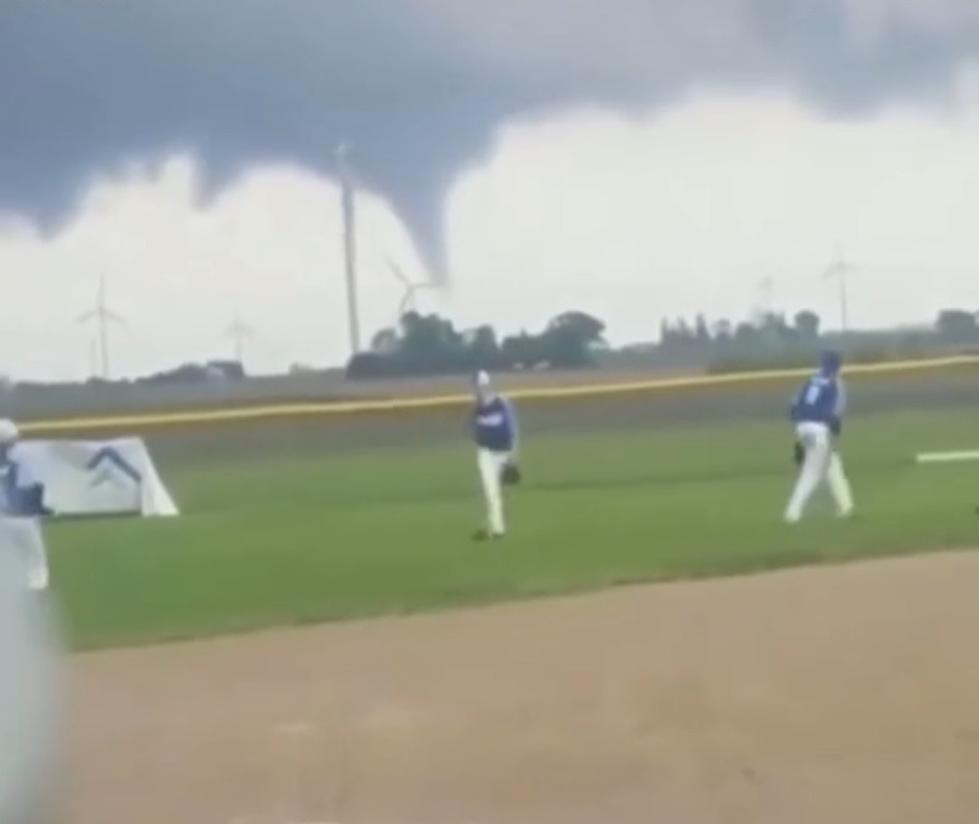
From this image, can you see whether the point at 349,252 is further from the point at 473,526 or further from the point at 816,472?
the point at 816,472

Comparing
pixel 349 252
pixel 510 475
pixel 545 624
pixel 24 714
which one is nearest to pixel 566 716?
pixel 545 624

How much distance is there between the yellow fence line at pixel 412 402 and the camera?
42.1 ft

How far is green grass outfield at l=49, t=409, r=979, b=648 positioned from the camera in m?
11.9

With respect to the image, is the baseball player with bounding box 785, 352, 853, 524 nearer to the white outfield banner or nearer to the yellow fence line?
the yellow fence line

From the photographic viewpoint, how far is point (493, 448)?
12742 millimetres

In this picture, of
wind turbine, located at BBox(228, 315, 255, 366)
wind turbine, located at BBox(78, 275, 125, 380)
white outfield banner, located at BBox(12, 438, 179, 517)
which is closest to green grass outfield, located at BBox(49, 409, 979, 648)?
white outfield banner, located at BBox(12, 438, 179, 517)

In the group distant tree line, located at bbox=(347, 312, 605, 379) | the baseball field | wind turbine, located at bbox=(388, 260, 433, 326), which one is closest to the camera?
the baseball field

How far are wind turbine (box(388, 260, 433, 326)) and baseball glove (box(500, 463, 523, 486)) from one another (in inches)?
42.4

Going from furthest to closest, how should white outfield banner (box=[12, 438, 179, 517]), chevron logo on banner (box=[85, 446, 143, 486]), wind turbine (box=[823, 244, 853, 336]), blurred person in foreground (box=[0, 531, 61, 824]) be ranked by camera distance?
wind turbine (box=[823, 244, 853, 336])
chevron logo on banner (box=[85, 446, 143, 486])
white outfield banner (box=[12, 438, 179, 517])
blurred person in foreground (box=[0, 531, 61, 824])

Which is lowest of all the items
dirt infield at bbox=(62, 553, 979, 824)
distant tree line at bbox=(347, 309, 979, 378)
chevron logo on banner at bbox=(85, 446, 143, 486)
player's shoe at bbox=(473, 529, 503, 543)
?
dirt infield at bbox=(62, 553, 979, 824)

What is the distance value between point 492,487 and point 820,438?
1.95 metres

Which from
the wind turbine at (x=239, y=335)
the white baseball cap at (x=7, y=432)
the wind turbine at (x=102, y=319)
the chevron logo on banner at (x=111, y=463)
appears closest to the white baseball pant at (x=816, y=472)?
the wind turbine at (x=239, y=335)

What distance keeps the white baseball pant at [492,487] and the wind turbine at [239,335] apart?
1476 mm

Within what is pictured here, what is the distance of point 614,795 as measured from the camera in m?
7.09
